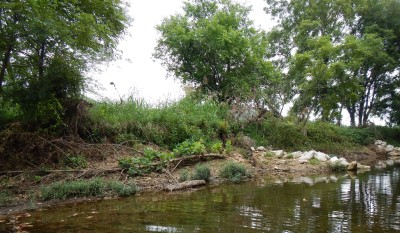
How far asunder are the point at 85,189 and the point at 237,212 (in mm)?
4018

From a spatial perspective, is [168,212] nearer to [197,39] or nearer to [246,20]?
[197,39]

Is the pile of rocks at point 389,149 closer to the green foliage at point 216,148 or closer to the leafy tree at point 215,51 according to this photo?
the leafy tree at point 215,51

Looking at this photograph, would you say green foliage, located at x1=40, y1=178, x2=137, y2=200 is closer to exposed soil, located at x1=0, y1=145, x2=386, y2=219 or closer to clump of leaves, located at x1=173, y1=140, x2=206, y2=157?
exposed soil, located at x1=0, y1=145, x2=386, y2=219

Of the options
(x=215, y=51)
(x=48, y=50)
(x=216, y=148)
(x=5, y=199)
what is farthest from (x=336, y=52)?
(x=5, y=199)

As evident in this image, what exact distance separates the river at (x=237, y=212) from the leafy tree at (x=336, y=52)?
49.8ft

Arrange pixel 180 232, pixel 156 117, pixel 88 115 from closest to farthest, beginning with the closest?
pixel 180 232 → pixel 88 115 → pixel 156 117

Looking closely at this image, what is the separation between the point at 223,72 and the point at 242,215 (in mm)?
18781

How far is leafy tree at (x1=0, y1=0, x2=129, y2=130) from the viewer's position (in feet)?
27.8

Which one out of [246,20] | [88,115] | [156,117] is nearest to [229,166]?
[156,117]

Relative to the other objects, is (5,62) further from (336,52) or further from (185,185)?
(336,52)

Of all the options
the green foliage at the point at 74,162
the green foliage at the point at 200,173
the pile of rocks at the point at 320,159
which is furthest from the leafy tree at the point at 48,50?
the pile of rocks at the point at 320,159

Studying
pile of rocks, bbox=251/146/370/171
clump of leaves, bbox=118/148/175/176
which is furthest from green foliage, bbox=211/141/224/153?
pile of rocks, bbox=251/146/370/171

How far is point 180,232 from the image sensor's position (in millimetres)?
5277

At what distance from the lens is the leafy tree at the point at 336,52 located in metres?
23.5
